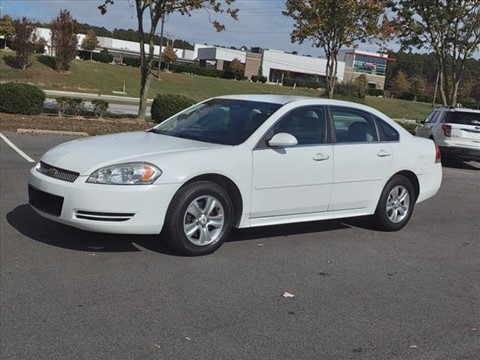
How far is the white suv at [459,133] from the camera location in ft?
48.1

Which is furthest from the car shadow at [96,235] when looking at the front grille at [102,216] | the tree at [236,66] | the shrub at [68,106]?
the tree at [236,66]

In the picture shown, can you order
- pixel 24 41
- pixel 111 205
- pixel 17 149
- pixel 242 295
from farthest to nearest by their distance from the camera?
pixel 24 41 < pixel 17 149 < pixel 111 205 < pixel 242 295

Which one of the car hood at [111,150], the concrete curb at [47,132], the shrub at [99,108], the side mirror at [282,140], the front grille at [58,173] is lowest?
the concrete curb at [47,132]

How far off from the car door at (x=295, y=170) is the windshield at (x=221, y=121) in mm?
227

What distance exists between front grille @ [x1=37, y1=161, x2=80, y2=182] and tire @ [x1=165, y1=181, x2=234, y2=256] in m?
0.89

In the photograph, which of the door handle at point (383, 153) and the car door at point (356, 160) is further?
the door handle at point (383, 153)

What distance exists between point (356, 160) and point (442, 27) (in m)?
17.5

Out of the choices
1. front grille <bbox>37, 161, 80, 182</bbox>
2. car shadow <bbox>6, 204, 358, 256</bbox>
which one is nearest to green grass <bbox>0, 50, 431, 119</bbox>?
car shadow <bbox>6, 204, 358, 256</bbox>

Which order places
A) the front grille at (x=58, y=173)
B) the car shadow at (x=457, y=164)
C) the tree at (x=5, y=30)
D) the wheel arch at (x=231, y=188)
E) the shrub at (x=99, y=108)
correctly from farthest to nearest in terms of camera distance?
1. the tree at (x=5, y=30)
2. the shrub at (x=99, y=108)
3. the car shadow at (x=457, y=164)
4. the wheel arch at (x=231, y=188)
5. the front grille at (x=58, y=173)

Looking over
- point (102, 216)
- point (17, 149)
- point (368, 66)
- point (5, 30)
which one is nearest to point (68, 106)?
point (17, 149)

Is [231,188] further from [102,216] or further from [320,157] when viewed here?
[102,216]

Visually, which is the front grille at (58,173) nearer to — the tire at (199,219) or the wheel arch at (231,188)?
the tire at (199,219)

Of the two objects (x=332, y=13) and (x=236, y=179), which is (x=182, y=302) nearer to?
(x=236, y=179)

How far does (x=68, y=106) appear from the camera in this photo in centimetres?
1869
